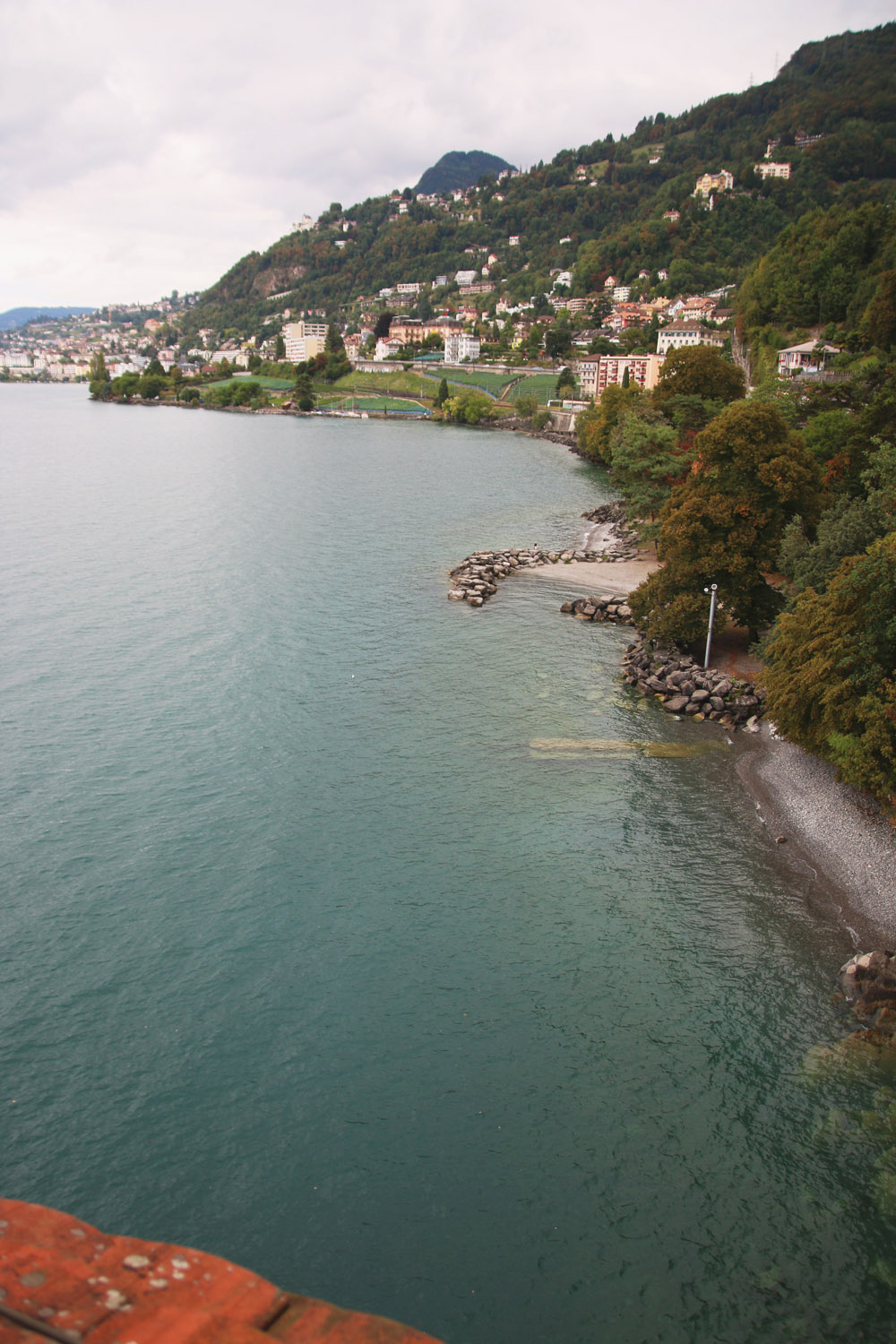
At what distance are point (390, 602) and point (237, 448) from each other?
63.7 m

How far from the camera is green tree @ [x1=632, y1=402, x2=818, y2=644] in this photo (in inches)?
1069

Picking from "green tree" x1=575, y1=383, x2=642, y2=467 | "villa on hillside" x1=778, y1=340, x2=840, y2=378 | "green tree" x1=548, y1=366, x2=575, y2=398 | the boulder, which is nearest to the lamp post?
the boulder

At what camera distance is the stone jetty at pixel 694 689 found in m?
23.6

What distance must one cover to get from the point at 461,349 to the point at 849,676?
506ft

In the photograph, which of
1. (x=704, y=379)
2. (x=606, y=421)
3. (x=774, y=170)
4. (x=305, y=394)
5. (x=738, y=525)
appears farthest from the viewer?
(x=774, y=170)

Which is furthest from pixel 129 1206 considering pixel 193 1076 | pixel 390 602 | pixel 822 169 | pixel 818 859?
pixel 822 169

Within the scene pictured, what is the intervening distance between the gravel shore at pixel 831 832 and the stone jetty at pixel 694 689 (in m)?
1.97

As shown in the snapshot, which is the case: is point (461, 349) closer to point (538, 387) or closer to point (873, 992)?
point (538, 387)

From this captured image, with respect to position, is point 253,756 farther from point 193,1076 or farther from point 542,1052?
point 542,1052

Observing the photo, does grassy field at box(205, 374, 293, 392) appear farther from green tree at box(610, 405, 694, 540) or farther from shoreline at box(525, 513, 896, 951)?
shoreline at box(525, 513, 896, 951)

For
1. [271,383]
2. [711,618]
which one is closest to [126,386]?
[271,383]

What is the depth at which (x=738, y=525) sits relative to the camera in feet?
90.8

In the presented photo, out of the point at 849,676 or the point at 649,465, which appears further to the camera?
the point at 649,465

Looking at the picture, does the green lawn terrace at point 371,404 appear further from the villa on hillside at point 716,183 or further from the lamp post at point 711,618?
the lamp post at point 711,618
